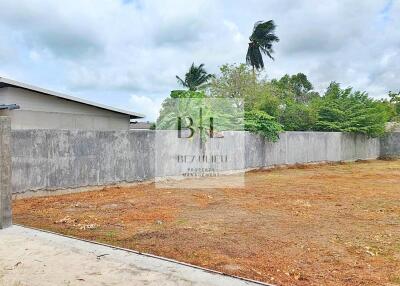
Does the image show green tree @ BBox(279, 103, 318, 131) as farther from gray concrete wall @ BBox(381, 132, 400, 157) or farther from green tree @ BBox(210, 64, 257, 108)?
gray concrete wall @ BBox(381, 132, 400, 157)

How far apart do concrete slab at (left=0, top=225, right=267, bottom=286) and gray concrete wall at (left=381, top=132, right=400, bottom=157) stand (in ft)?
77.0

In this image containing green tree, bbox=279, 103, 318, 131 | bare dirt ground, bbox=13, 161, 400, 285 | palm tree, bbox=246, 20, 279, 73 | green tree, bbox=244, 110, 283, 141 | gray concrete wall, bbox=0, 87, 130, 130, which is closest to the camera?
bare dirt ground, bbox=13, 161, 400, 285

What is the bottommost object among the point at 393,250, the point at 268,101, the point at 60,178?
the point at 393,250

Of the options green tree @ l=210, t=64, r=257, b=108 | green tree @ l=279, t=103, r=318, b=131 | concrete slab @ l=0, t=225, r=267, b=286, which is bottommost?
concrete slab @ l=0, t=225, r=267, b=286

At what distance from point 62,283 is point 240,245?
226cm

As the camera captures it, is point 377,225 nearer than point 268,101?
Yes

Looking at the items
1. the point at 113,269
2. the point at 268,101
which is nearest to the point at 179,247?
the point at 113,269

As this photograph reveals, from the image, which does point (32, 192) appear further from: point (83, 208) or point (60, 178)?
point (83, 208)

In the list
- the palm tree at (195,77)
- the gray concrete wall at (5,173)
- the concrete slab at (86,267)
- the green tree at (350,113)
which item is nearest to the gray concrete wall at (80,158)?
the gray concrete wall at (5,173)

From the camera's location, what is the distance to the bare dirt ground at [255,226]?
13.7 ft

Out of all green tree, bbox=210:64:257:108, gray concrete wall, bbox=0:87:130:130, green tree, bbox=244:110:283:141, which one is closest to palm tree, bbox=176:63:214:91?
green tree, bbox=210:64:257:108

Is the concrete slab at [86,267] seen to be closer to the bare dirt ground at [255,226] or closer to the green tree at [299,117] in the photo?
the bare dirt ground at [255,226]

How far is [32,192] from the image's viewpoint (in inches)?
352

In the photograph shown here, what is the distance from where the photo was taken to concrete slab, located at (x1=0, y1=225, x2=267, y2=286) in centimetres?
364
